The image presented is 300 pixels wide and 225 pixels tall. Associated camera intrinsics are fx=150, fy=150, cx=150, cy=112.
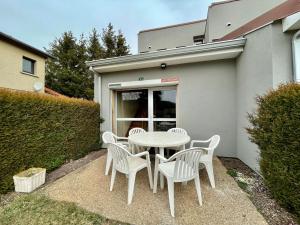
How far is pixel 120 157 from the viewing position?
9.28ft

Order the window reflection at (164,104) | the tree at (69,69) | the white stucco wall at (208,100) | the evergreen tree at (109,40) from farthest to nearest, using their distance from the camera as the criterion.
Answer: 1. the evergreen tree at (109,40)
2. the tree at (69,69)
3. the window reflection at (164,104)
4. the white stucco wall at (208,100)

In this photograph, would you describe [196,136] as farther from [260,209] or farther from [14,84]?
[14,84]

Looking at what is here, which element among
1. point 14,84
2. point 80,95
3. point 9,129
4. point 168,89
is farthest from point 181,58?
point 80,95

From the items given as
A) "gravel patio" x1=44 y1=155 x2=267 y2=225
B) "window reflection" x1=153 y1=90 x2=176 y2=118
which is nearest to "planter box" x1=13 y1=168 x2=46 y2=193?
"gravel patio" x1=44 y1=155 x2=267 y2=225

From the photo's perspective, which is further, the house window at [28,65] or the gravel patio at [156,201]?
the house window at [28,65]

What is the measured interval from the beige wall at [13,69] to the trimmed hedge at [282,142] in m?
11.7

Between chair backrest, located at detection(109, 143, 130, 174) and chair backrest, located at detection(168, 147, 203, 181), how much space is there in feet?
2.74

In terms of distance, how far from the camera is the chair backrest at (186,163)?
2362 mm

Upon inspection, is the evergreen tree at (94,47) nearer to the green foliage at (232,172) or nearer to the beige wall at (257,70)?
the beige wall at (257,70)

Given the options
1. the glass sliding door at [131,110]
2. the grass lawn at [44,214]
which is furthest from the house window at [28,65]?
the grass lawn at [44,214]

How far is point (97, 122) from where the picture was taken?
6070mm

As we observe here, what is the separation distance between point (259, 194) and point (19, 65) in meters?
12.7

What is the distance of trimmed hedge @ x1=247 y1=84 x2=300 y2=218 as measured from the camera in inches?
81.2

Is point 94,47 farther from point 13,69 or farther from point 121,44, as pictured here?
point 13,69
